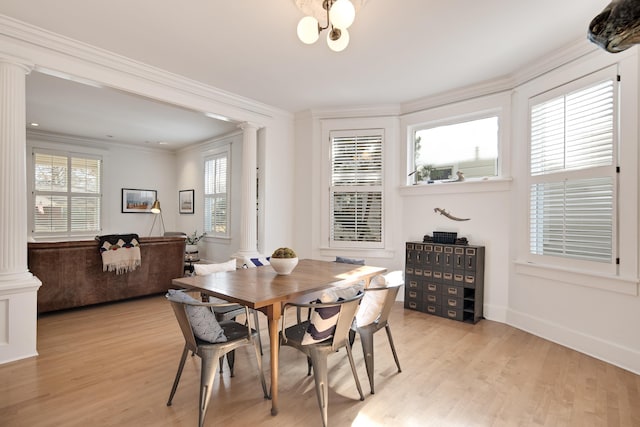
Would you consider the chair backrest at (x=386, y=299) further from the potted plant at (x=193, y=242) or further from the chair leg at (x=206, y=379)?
the potted plant at (x=193, y=242)

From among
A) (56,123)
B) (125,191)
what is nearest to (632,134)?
(56,123)

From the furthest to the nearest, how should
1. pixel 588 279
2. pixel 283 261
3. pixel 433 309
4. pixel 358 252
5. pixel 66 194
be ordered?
pixel 66 194 < pixel 358 252 < pixel 433 309 < pixel 588 279 < pixel 283 261

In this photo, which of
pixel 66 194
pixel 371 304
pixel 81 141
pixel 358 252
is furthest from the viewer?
pixel 81 141

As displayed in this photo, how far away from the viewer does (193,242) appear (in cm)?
718

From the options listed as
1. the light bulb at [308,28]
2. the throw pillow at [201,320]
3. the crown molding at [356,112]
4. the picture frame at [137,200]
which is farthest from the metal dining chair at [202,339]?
the picture frame at [137,200]

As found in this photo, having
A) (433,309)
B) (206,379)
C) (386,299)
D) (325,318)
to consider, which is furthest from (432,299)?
(206,379)

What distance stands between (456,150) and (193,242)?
559 cm

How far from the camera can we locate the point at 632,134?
107 inches

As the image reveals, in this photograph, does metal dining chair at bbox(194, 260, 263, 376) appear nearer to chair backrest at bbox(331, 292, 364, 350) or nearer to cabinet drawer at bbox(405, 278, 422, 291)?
chair backrest at bbox(331, 292, 364, 350)

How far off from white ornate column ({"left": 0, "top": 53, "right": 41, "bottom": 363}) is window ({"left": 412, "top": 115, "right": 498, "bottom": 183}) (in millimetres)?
4464

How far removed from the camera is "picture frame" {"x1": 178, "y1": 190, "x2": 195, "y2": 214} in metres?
7.70

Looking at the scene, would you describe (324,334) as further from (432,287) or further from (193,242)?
(193,242)

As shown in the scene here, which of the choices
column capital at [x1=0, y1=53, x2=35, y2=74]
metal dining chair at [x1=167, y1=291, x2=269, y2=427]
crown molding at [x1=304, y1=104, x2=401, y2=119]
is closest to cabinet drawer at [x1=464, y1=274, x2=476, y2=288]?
crown molding at [x1=304, y1=104, x2=401, y2=119]

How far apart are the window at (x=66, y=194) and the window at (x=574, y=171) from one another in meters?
8.05
